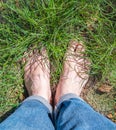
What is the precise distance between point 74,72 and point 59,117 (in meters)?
0.30

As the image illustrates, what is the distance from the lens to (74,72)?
1562 millimetres

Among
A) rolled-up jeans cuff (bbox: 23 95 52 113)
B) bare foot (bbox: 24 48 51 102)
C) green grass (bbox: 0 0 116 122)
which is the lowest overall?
rolled-up jeans cuff (bbox: 23 95 52 113)

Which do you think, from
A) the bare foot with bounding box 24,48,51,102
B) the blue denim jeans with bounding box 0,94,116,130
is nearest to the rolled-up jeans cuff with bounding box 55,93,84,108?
the blue denim jeans with bounding box 0,94,116,130

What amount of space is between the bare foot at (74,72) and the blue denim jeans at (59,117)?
0.09m

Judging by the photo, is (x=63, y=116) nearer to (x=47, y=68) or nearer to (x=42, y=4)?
(x=47, y=68)

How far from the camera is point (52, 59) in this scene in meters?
1.55

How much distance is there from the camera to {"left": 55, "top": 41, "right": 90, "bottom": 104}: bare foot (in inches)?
60.6

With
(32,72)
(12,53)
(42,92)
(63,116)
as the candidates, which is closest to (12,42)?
(12,53)

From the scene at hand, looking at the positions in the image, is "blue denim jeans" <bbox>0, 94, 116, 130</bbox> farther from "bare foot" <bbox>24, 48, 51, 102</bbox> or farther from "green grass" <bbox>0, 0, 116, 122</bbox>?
"green grass" <bbox>0, 0, 116, 122</bbox>

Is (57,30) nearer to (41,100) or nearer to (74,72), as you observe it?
(74,72)

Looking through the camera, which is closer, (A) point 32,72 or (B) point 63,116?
(B) point 63,116

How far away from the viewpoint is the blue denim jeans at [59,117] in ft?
4.05

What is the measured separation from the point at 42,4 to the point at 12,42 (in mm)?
245

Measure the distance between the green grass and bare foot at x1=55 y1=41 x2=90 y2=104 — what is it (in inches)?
1.2
